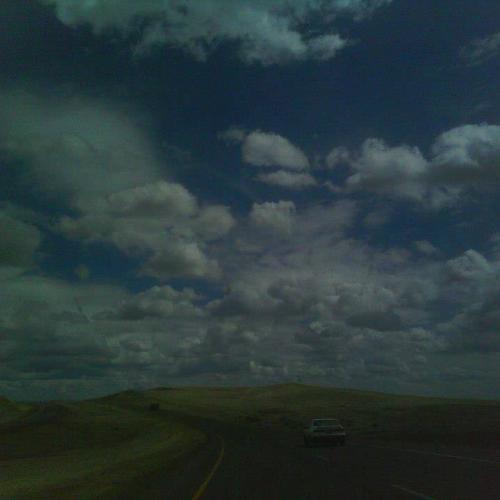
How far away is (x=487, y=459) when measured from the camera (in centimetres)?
2191

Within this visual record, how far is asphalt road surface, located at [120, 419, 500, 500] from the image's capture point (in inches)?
582

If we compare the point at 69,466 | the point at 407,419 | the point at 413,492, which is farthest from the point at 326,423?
the point at 407,419

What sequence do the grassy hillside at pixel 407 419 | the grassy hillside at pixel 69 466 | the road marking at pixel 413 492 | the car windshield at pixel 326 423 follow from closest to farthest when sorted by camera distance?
the road marking at pixel 413 492, the grassy hillside at pixel 69 466, the car windshield at pixel 326 423, the grassy hillside at pixel 407 419

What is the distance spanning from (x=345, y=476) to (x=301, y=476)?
1.39 metres

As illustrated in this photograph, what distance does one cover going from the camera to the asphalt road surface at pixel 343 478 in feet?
48.5

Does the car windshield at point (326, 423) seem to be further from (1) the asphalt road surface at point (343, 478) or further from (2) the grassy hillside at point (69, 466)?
(1) the asphalt road surface at point (343, 478)

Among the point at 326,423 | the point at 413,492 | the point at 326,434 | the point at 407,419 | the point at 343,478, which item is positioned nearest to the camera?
the point at 413,492

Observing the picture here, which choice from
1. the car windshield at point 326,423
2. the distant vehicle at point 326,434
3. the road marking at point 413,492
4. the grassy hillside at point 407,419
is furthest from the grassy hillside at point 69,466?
the grassy hillside at point 407,419

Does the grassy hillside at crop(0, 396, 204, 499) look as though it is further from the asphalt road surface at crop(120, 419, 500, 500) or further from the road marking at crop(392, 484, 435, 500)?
the road marking at crop(392, 484, 435, 500)

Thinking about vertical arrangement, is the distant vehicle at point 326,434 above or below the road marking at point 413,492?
above

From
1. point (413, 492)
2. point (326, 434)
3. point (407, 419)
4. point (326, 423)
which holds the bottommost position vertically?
point (413, 492)

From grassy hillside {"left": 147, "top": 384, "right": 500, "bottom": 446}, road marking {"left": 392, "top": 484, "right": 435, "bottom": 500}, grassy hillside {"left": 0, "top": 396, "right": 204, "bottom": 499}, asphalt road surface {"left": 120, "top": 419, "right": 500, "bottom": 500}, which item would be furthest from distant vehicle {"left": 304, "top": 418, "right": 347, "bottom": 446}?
road marking {"left": 392, "top": 484, "right": 435, "bottom": 500}

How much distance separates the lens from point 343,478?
18234 mm

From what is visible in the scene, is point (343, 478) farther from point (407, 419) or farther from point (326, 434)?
point (407, 419)
